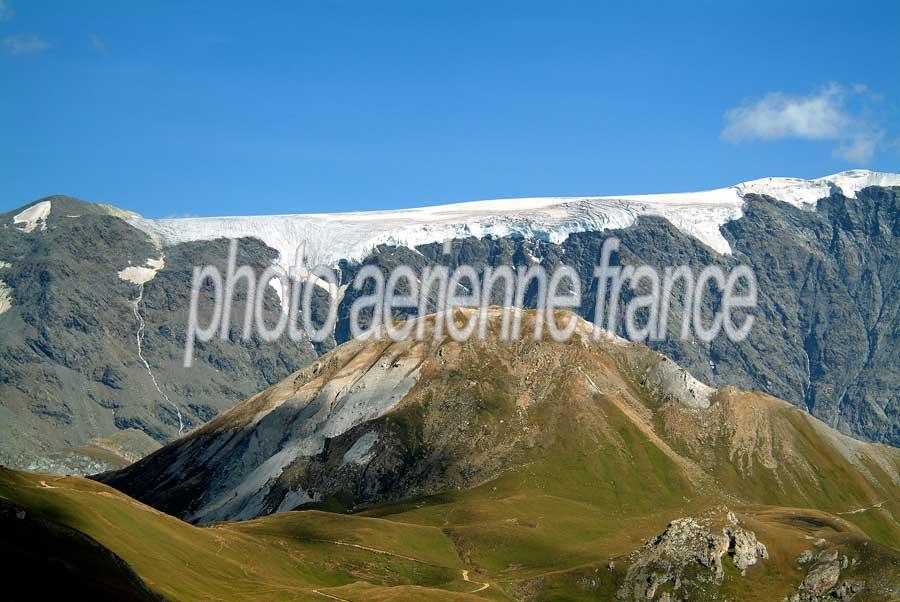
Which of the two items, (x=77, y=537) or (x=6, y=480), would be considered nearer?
(x=77, y=537)

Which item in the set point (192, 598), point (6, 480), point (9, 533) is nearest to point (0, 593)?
point (9, 533)

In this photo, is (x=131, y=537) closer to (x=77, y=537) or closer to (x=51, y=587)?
(x=77, y=537)

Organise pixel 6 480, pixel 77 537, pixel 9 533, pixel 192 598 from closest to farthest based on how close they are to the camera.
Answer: pixel 9 533, pixel 77 537, pixel 192 598, pixel 6 480

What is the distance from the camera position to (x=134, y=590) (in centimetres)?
14612

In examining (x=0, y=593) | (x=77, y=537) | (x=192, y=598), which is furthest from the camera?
(x=192, y=598)

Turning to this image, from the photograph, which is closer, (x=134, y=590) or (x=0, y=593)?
(x=0, y=593)

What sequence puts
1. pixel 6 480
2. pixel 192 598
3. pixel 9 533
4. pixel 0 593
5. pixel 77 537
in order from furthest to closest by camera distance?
pixel 6 480, pixel 192 598, pixel 77 537, pixel 9 533, pixel 0 593

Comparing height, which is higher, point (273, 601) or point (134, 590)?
point (134, 590)

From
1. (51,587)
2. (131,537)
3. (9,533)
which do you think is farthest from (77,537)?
(131,537)

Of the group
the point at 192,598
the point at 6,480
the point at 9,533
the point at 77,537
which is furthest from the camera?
the point at 6,480

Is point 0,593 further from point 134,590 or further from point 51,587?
point 134,590

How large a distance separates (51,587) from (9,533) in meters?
17.6

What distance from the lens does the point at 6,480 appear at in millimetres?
193500

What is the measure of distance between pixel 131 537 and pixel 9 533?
5448cm
